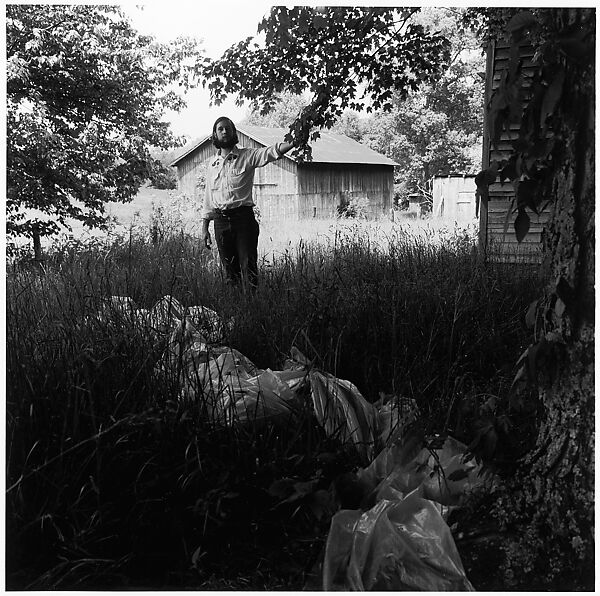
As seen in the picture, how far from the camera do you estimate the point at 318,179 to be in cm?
780

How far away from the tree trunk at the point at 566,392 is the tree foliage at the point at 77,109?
236 cm

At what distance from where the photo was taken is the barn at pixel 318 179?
220 inches

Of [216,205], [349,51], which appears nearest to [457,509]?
[349,51]

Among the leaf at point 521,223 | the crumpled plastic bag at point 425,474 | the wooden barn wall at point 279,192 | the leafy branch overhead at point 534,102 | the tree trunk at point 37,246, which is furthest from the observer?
the wooden barn wall at point 279,192

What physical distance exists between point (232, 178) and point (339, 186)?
3.59m

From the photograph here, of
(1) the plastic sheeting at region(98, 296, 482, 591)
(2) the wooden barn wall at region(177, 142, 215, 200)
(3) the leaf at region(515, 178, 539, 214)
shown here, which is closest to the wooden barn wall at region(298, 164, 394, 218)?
(2) the wooden barn wall at region(177, 142, 215, 200)

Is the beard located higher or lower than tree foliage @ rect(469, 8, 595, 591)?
higher

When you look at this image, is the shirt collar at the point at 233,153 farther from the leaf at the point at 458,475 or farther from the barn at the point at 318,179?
the leaf at the point at 458,475

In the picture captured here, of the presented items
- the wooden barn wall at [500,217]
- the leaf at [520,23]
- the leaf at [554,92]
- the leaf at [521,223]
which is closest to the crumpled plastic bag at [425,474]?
the leaf at [521,223]

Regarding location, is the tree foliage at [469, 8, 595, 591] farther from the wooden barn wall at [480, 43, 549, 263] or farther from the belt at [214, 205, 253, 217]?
the wooden barn wall at [480, 43, 549, 263]

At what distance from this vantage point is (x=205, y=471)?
6.26ft

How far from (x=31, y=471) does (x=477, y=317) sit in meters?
2.36

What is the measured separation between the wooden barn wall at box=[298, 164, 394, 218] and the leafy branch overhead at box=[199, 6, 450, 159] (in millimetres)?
2936

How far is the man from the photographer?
4492 mm
